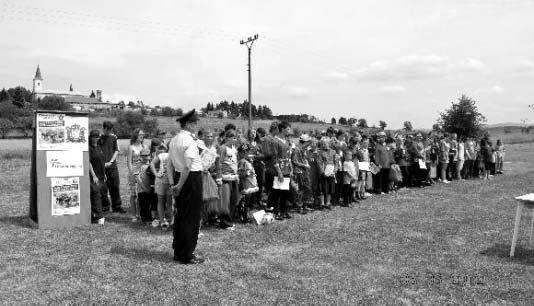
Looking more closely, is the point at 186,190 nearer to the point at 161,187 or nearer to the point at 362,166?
the point at 161,187

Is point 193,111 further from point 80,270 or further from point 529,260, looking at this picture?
point 529,260

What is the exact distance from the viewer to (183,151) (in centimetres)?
597

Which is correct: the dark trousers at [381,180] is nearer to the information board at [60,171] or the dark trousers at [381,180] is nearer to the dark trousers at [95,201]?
the dark trousers at [95,201]

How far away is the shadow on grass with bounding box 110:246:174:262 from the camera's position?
635 centimetres

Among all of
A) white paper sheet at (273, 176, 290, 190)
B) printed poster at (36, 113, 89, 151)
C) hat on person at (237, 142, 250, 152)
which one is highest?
printed poster at (36, 113, 89, 151)

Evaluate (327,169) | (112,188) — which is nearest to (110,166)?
(112,188)

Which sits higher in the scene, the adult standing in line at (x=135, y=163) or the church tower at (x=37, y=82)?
the church tower at (x=37, y=82)

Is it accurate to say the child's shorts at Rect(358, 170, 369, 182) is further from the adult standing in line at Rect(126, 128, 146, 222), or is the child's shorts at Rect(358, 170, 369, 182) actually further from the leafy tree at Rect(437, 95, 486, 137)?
the leafy tree at Rect(437, 95, 486, 137)

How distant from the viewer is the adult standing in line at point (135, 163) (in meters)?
8.95

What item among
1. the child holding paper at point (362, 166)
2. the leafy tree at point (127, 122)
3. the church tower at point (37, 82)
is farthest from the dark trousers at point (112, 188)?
the church tower at point (37, 82)

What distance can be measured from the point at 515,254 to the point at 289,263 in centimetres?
352

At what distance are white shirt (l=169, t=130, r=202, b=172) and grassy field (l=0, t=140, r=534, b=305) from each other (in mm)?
1375

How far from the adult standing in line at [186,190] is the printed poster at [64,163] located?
332 centimetres

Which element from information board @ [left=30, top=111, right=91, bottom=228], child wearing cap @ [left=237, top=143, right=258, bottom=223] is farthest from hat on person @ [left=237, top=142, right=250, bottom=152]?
information board @ [left=30, top=111, right=91, bottom=228]
